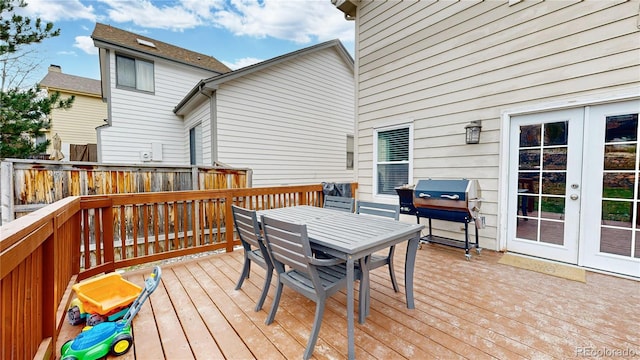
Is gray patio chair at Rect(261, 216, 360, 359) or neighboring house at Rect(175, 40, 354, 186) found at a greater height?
neighboring house at Rect(175, 40, 354, 186)

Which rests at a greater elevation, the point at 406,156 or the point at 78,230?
the point at 406,156

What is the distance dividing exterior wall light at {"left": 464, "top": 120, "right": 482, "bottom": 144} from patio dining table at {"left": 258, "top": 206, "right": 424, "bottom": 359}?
2.19 metres

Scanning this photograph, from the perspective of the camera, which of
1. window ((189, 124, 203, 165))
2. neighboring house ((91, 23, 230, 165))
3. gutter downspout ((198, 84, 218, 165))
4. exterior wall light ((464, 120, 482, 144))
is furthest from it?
window ((189, 124, 203, 165))

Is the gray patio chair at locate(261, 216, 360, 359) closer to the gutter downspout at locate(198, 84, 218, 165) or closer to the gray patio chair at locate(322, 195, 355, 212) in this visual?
the gray patio chair at locate(322, 195, 355, 212)

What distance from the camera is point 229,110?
6805 millimetres

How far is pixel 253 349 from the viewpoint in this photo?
180cm

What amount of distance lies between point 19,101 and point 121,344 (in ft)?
25.0

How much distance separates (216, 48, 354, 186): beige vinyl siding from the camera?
6957mm

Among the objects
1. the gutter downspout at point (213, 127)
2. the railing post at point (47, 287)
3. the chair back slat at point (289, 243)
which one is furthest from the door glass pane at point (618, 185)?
the gutter downspout at point (213, 127)

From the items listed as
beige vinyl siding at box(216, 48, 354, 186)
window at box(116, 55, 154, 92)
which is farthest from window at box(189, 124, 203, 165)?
window at box(116, 55, 154, 92)

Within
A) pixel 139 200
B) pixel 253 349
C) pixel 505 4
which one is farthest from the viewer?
pixel 505 4

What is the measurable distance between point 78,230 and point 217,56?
11317mm

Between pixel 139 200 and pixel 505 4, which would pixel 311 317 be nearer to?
pixel 139 200

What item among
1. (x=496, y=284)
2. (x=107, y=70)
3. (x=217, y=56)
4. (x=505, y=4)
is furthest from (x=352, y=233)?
(x=217, y=56)
